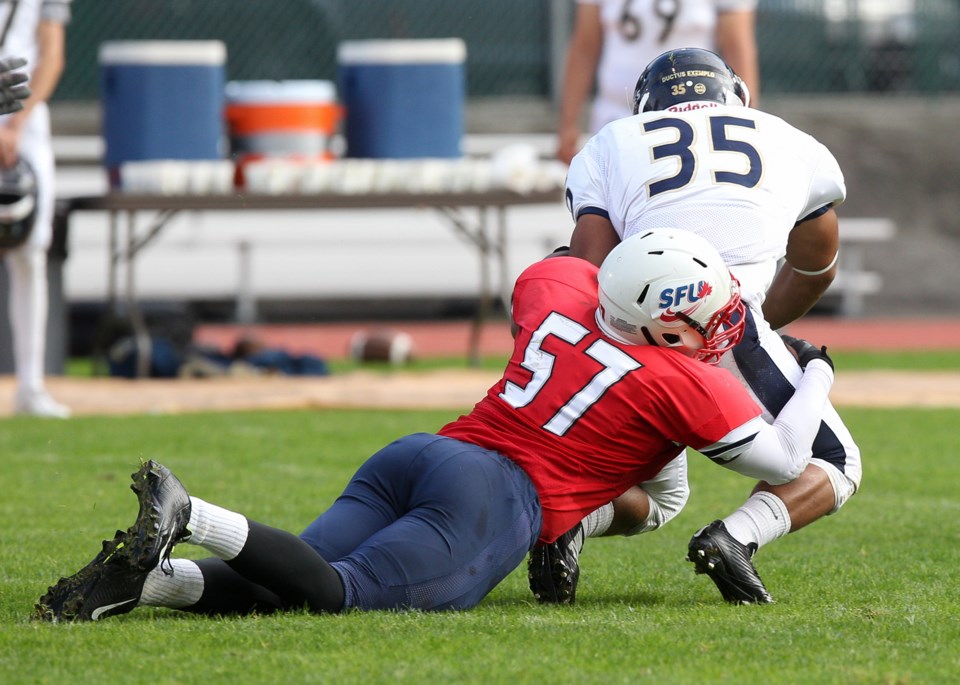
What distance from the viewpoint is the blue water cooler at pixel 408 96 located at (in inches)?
458

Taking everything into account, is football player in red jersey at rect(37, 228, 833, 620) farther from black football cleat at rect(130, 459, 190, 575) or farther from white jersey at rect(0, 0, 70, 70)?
white jersey at rect(0, 0, 70, 70)

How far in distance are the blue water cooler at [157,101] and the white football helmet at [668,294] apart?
26.1 ft

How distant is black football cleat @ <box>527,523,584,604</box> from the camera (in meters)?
Answer: 3.99

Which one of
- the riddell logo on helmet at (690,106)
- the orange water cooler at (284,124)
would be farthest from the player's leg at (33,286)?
the riddell logo on helmet at (690,106)

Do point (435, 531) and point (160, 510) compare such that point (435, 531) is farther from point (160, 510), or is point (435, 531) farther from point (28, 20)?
point (28, 20)

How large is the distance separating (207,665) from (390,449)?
3.02 ft

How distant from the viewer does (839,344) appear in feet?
46.5

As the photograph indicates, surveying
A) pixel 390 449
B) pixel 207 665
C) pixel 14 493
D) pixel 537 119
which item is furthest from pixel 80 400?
pixel 537 119

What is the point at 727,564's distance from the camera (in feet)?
12.7

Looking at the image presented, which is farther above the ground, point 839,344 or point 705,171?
point 705,171

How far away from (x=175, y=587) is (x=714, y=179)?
1727 mm

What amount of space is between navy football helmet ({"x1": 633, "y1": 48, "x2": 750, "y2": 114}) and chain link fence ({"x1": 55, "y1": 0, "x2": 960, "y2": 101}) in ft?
38.0

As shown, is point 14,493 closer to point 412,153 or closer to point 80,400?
point 80,400

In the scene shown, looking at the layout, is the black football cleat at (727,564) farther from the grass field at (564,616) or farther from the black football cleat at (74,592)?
the black football cleat at (74,592)
